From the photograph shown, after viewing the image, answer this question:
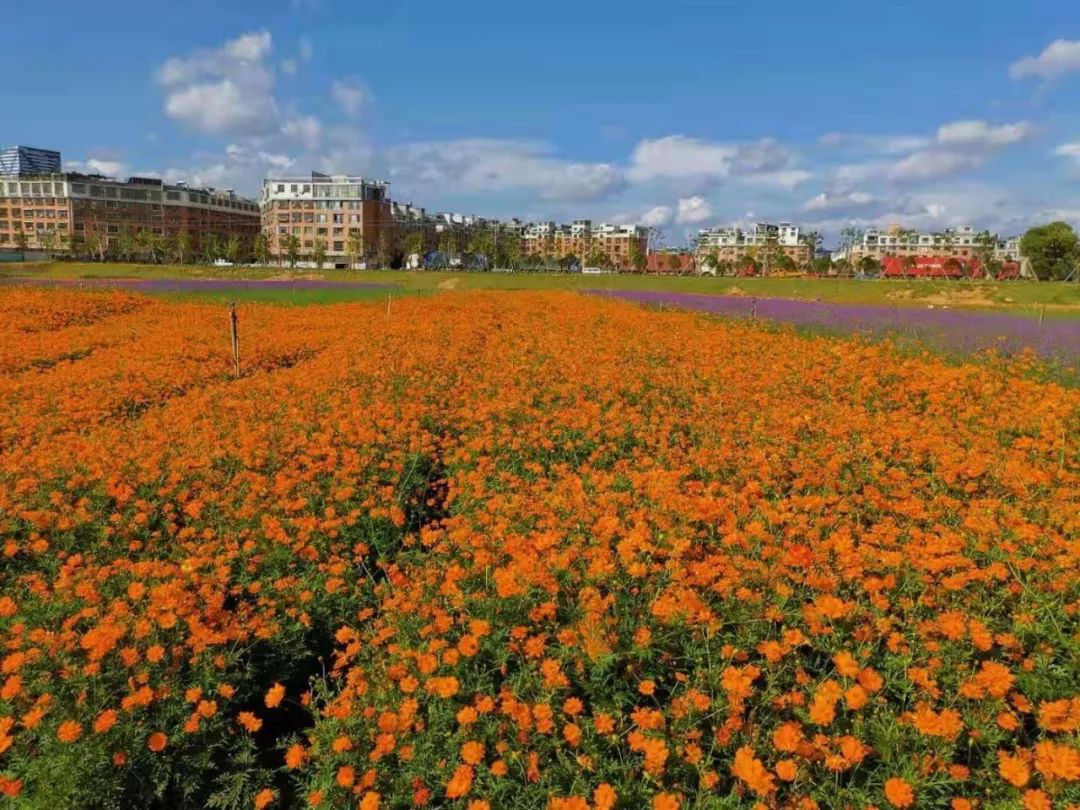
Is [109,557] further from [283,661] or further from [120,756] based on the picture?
[120,756]

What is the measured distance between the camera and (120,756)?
2818 millimetres

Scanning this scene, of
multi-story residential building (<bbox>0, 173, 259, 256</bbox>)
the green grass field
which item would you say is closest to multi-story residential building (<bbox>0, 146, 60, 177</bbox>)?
multi-story residential building (<bbox>0, 173, 259, 256</bbox>)

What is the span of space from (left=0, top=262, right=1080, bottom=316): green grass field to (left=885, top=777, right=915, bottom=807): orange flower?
112ft

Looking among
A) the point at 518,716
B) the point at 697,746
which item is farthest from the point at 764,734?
the point at 518,716

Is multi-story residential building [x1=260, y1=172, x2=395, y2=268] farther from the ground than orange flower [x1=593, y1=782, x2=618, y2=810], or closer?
farther from the ground

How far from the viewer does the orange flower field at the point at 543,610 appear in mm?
2736

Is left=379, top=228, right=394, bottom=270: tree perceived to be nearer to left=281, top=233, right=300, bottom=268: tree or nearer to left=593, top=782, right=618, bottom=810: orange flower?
left=281, top=233, right=300, bottom=268: tree

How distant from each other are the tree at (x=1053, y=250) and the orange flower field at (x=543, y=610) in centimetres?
10969

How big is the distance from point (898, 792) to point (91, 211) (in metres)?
150

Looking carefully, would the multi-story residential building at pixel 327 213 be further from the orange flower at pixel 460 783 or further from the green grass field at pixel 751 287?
the orange flower at pixel 460 783

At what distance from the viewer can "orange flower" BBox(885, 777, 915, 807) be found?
2308 mm

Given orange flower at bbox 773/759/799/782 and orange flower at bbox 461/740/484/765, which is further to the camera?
orange flower at bbox 461/740/484/765

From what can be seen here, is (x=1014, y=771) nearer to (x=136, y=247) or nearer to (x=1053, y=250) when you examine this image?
(x=1053, y=250)

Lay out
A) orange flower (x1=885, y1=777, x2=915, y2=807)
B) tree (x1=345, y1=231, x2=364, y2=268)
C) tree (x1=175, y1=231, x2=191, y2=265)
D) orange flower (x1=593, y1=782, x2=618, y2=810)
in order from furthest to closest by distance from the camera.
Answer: tree (x1=345, y1=231, x2=364, y2=268), tree (x1=175, y1=231, x2=191, y2=265), orange flower (x1=593, y1=782, x2=618, y2=810), orange flower (x1=885, y1=777, x2=915, y2=807)
